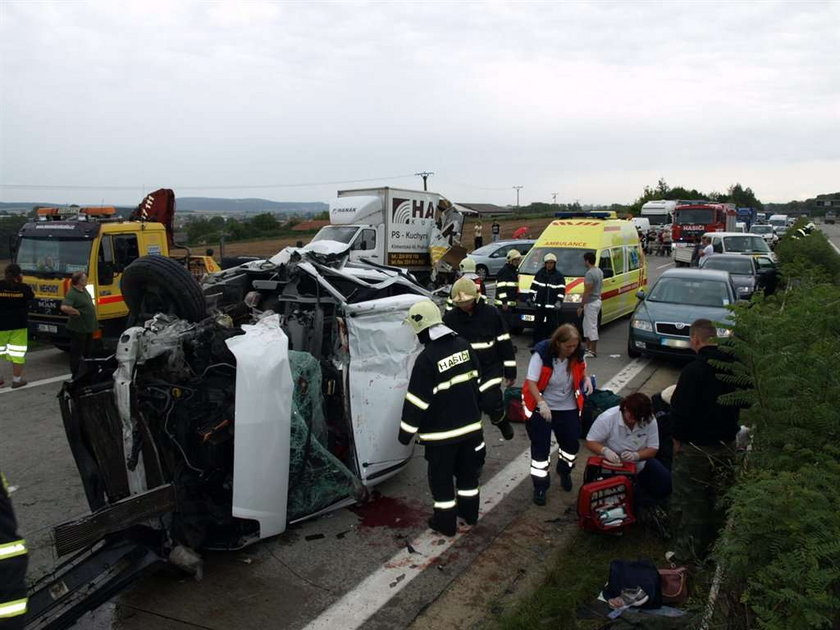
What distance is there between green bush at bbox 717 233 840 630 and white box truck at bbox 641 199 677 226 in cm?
3795

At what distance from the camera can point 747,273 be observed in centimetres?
1645

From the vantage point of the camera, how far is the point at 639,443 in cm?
523

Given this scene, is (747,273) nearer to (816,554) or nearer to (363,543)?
(363,543)

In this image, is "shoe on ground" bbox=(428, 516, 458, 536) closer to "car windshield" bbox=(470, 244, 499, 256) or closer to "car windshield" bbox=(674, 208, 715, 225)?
"car windshield" bbox=(470, 244, 499, 256)

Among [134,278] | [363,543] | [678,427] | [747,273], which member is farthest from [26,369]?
[747,273]

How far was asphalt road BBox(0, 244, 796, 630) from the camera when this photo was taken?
4.17 m

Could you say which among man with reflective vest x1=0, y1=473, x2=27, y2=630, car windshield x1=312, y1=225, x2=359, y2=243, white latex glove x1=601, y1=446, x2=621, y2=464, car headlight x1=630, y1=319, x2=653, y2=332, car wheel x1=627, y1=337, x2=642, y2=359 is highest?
car windshield x1=312, y1=225, x2=359, y2=243

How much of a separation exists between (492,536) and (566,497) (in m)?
0.99

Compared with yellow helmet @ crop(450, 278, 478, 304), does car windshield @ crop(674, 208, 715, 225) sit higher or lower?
higher

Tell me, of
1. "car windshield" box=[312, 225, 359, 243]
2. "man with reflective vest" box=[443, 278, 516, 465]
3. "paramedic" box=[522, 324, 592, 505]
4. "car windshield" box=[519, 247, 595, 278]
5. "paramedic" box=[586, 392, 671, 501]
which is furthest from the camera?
"car windshield" box=[312, 225, 359, 243]

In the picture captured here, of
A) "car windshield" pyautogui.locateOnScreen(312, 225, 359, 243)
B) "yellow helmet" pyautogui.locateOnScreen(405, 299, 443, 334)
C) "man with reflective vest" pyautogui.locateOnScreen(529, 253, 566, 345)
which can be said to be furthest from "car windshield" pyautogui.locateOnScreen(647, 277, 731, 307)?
"car windshield" pyautogui.locateOnScreen(312, 225, 359, 243)

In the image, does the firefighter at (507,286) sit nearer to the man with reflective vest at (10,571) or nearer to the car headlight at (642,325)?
the car headlight at (642,325)

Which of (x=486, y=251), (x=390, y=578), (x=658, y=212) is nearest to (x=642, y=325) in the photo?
(x=390, y=578)

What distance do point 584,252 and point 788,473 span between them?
942 centimetres
